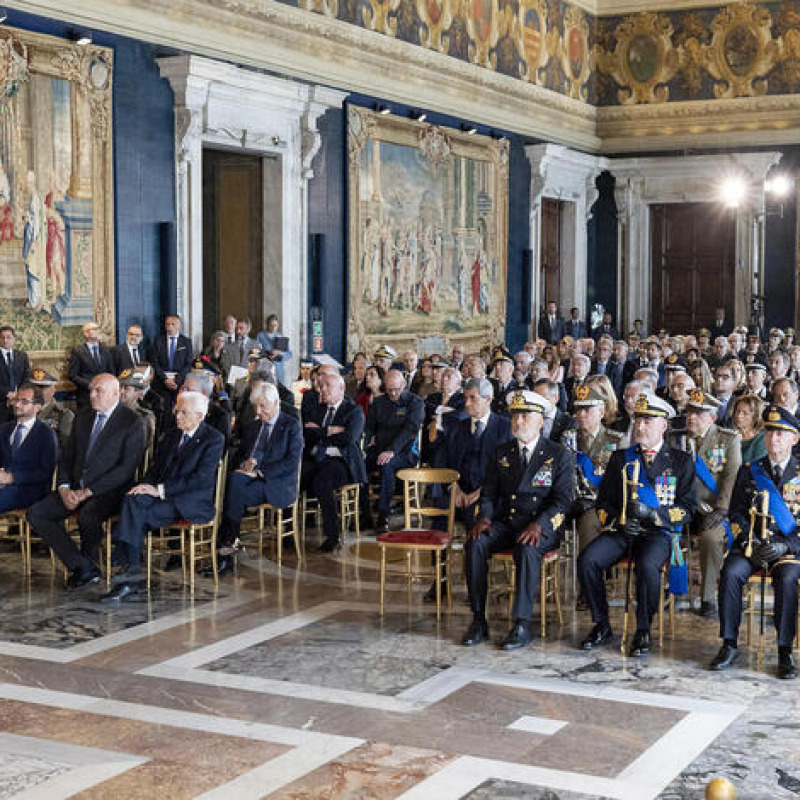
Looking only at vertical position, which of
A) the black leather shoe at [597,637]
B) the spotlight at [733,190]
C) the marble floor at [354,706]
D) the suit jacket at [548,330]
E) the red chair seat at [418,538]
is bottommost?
the marble floor at [354,706]

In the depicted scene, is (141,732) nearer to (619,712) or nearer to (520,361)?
(619,712)

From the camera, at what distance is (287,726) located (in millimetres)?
6934

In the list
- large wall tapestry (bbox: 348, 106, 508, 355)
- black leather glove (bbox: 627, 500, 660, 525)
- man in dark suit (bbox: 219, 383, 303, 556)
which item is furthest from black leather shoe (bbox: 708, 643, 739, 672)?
large wall tapestry (bbox: 348, 106, 508, 355)

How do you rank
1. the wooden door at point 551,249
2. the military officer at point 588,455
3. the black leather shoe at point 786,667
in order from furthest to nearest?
the wooden door at point 551,249 → the military officer at point 588,455 → the black leather shoe at point 786,667

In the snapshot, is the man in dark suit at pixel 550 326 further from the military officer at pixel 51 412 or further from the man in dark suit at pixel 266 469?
the man in dark suit at pixel 266 469

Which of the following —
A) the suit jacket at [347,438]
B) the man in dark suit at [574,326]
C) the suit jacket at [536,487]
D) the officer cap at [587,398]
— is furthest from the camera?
the man in dark suit at [574,326]

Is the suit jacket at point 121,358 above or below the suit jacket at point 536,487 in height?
above

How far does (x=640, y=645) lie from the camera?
8.30 meters

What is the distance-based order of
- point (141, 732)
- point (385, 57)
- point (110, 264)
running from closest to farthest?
1. point (141, 732)
2. point (110, 264)
3. point (385, 57)

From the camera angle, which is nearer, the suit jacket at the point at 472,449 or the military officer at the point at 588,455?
the military officer at the point at 588,455

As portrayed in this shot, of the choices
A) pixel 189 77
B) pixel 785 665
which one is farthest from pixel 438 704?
pixel 189 77

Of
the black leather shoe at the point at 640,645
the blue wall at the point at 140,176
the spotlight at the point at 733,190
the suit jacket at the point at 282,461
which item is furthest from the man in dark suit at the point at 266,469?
the spotlight at the point at 733,190

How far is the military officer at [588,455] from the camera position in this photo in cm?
979

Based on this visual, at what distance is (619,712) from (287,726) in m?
1.75
